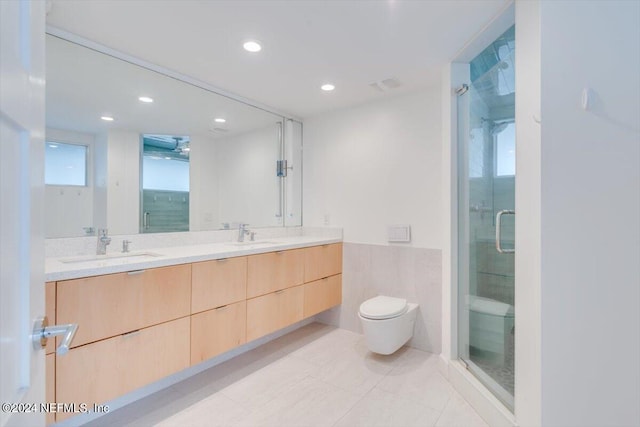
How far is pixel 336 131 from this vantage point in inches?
122

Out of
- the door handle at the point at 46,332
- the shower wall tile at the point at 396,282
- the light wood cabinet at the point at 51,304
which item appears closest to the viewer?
the door handle at the point at 46,332

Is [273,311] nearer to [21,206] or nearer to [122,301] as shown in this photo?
[122,301]

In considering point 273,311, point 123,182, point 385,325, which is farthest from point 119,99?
point 385,325

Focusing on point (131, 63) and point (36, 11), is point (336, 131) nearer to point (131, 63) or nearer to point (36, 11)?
point (131, 63)

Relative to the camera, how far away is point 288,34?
5.77 feet

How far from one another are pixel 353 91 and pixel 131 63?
1651 millimetres

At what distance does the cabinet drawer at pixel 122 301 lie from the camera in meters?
1.33

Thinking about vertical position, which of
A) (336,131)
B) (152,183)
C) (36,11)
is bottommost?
(152,183)

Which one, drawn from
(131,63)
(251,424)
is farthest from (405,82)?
(251,424)

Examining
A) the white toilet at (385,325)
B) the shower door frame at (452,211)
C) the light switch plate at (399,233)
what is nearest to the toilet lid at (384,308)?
the white toilet at (385,325)

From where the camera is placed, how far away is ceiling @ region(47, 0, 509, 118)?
153 centimetres

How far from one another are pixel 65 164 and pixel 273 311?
1.66 meters

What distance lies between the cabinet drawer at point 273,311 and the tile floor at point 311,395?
0.94 feet
